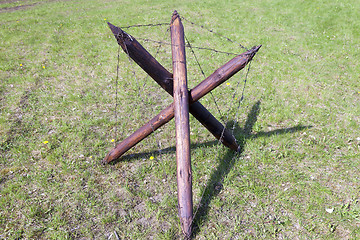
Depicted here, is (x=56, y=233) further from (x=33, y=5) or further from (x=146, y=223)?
(x=33, y=5)

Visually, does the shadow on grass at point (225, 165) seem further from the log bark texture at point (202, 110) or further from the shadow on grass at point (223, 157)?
the log bark texture at point (202, 110)

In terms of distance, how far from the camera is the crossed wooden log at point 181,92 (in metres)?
3.37

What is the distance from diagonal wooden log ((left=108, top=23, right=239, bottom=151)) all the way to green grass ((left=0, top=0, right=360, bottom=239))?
58 cm

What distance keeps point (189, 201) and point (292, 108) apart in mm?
4034

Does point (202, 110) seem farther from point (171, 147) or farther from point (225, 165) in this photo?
point (171, 147)

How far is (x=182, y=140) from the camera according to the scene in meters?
3.49

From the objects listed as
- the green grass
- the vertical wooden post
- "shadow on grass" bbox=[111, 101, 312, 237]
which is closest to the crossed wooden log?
the vertical wooden post

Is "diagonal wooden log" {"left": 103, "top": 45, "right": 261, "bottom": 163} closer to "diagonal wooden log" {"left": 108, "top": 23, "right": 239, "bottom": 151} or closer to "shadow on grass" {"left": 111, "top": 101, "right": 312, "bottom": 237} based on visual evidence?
"diagonal wooden log" {"left": 108, "top": 23, "right": 239, "bottom": 151}

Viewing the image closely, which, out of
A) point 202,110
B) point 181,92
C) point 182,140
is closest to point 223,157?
point 202,110

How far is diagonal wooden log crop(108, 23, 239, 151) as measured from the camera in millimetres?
3422

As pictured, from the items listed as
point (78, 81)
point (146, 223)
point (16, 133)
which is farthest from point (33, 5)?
point (146, 223)

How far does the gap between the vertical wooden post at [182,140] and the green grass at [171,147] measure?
41 centimetres

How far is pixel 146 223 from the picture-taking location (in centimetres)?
371

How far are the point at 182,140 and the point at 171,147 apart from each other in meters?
1.65
